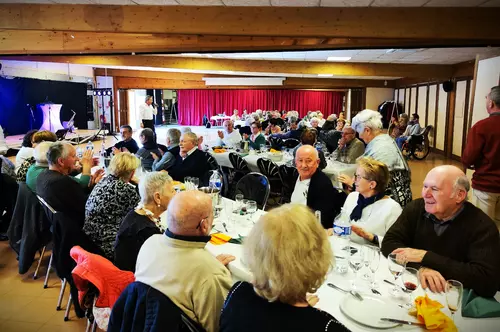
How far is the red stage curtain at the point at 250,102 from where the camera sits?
75.0 ft

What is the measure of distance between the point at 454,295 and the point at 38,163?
3.71 meters

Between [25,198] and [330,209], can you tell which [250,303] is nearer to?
[330,209]

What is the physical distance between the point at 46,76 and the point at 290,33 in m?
11.8

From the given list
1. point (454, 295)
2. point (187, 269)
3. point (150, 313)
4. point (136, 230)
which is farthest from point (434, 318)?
point (136, 230)

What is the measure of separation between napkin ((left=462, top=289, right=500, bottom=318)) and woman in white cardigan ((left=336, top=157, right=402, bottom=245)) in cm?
74

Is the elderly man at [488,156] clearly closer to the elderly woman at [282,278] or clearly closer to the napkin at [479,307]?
the napkin at [479,307]

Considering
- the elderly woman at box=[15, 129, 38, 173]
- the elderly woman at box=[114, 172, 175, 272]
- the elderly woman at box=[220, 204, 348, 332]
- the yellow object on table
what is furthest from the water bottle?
the elderly woman at box=[15, 129, 38, 173]

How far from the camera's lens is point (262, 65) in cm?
1100

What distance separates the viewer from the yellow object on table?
8.34ft

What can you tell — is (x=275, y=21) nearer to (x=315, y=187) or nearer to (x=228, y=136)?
(x=315, y=187)

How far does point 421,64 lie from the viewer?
11.6 metres

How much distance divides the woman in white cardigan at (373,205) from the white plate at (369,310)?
76cm

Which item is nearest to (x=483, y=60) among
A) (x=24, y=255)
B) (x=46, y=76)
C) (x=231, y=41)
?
(x=231, y=41)

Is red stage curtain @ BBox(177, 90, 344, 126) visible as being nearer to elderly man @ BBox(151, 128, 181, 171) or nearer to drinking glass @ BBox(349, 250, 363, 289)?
elderly man @ BBox(151, 128, 181, 171)
